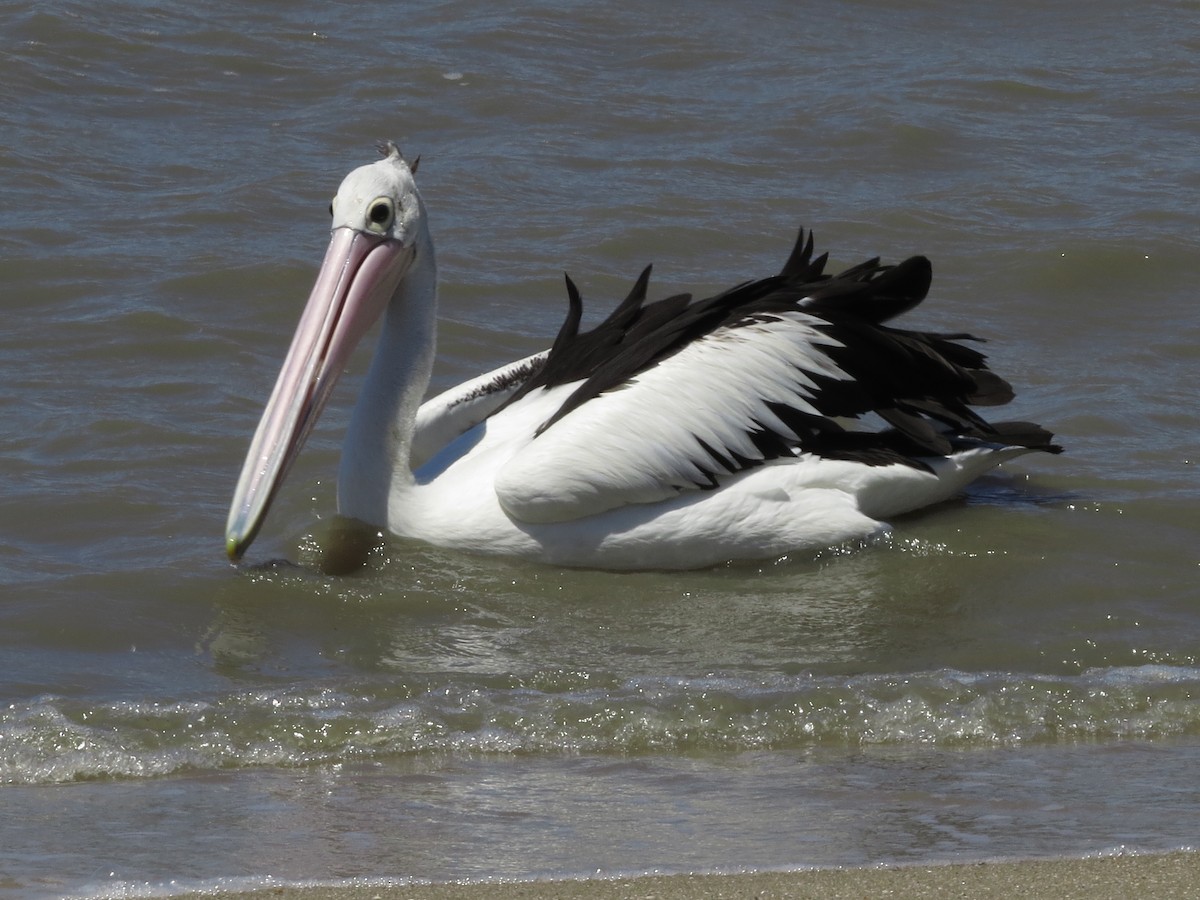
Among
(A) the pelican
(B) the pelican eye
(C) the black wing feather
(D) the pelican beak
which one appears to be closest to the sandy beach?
(D) the pelican beak

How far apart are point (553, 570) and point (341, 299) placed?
1.04m

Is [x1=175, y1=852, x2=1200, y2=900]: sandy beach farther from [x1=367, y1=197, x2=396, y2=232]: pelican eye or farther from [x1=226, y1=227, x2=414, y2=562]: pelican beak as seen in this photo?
[x1=367, y1=197, x2=396, y2=232]: pelican eye

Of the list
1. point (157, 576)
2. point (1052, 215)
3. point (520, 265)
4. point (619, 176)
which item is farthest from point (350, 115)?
point (157, 576)

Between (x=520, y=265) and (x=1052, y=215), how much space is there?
109 inches

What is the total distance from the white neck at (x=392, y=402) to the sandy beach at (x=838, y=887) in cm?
255

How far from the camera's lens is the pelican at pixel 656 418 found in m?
5.54

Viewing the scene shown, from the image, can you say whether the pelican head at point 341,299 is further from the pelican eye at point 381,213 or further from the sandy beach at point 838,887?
the sandy beach at point 838,887

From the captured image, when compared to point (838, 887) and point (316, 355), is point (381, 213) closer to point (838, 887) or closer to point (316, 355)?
point (316, 355)

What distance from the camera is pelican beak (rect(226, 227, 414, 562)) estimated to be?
17.0 feet

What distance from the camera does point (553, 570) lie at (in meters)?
5.67

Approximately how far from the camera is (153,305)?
7.75 meters

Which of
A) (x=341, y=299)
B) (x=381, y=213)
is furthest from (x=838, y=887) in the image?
(x=381, y=213)

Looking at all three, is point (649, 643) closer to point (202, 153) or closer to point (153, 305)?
point (153, 305)

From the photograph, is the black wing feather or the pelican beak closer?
the pelican beak
